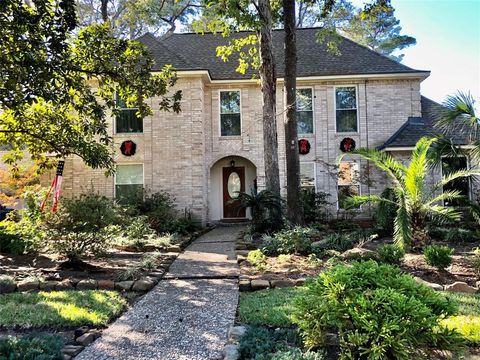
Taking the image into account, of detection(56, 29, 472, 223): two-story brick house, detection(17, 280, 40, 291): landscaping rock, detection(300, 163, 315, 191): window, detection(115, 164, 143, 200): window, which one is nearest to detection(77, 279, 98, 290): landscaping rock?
detection(17, 280, 40, 291): landscaping rock

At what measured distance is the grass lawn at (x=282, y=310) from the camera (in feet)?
12.8

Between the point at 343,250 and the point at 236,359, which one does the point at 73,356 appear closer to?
the point at 236,359

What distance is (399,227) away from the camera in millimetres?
7398

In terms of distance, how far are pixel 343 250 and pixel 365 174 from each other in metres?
7.19

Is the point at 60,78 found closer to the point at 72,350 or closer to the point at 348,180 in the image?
the point at 72,350

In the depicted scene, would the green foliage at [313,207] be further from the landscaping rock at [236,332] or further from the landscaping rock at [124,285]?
the landscaping rock at [236,332]

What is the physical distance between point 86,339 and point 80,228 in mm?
3768

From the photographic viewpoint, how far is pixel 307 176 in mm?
15750

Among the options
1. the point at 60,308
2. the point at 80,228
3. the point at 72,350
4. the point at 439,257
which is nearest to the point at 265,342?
the point at 72,350

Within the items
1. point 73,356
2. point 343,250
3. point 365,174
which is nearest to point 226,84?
point 365,174

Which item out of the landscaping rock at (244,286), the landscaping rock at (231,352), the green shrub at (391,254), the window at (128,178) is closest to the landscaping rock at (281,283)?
the landscaping rock at (244,286)

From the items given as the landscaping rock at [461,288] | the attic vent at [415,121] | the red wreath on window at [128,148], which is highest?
the attic vent at [415,121]

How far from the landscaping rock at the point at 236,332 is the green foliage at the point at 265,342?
68mm

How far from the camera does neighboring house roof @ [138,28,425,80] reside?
15312mm
